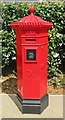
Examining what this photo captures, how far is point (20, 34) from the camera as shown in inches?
206

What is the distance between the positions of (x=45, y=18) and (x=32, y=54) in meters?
2.01

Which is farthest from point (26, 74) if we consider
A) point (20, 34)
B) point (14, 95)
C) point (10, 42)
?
point (10, 42)

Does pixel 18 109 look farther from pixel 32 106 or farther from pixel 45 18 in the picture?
pixel 45 18

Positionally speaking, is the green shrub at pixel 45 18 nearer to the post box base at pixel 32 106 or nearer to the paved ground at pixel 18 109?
the paved ground at pixel 18 109

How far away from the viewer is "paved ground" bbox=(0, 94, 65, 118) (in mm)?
5277

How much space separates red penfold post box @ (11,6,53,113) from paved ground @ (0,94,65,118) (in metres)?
0.12

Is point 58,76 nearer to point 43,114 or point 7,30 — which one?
point 7,30

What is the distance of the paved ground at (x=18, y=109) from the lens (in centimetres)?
528

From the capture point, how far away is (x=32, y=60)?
5238mm

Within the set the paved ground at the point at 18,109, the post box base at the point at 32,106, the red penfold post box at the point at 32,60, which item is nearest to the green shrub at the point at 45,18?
the paved ground at the point at 18,109

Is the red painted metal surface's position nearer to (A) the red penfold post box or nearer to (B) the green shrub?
(A) the red penfold post box

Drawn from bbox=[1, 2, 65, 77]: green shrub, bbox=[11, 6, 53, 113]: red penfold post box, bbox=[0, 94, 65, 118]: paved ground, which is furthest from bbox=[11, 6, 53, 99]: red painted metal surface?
bbox=[1, 2, 65, 77]: green shrub

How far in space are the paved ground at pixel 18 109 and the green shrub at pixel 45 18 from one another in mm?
1136

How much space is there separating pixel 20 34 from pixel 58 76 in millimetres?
2287
